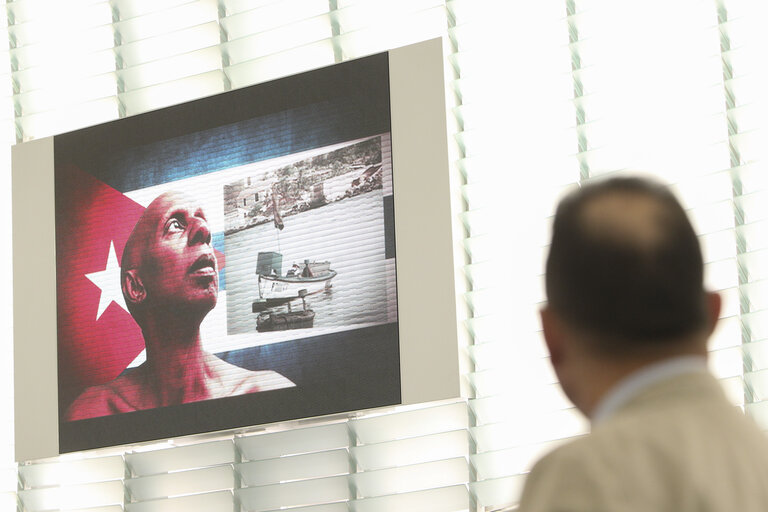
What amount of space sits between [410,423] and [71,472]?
1.11 m

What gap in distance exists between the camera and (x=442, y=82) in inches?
109

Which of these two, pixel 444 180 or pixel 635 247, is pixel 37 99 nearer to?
pixel 444 180

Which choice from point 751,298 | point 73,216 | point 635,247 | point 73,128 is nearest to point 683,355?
point 635,247

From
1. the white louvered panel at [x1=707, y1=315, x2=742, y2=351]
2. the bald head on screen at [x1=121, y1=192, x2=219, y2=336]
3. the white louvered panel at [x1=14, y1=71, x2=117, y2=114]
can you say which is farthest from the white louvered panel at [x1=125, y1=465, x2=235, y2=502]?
the white louvered panel at [x1=707, y1=315, x2=742, y2=351]

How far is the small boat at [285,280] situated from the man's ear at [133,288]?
0.39 m

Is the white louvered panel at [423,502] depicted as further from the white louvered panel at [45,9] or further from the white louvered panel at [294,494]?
the white louvered panel at [45,9]

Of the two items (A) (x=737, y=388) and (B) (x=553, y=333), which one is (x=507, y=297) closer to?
(A) (x=737, y=388)

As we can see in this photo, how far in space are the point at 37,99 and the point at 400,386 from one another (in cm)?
168

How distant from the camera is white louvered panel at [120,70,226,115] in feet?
10.6

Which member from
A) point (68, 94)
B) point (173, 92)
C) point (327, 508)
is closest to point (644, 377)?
point (327, 508)

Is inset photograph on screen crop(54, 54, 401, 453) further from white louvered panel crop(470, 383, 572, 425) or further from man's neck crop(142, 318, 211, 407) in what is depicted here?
white louvered panel crop(470, 383, 572, 425)

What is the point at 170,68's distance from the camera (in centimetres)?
330

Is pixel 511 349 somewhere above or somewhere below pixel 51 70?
below

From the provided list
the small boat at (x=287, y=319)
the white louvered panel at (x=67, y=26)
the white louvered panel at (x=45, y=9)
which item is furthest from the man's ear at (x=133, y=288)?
the white louvered panel at (x=45, y=9)
